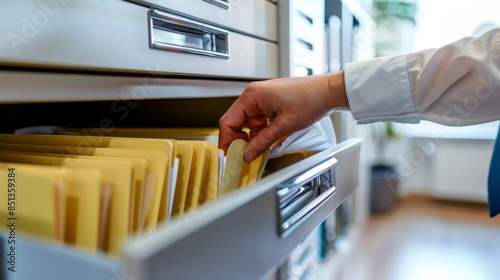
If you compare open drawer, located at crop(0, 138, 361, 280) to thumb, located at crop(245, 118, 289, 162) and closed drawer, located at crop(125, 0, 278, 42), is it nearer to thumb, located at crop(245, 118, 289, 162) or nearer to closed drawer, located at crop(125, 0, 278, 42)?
thumb, located at crop(245, 118, 289, 162)

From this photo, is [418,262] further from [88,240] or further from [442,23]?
[88,240]

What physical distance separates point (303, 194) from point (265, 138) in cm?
10

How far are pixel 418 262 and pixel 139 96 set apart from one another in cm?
183

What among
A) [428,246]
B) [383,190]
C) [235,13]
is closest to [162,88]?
[235,13]

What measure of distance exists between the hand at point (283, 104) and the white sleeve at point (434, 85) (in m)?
0.04

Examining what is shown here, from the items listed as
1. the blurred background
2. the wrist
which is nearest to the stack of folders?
the wrist

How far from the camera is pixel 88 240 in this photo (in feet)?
0.94

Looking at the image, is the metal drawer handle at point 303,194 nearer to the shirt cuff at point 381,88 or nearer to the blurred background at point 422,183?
the shirt cuff at point 381,88

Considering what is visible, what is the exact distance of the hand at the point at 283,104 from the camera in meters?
0.55

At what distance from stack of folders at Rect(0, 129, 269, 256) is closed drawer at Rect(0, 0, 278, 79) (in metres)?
0.09

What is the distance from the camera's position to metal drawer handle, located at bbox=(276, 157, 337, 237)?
37cm

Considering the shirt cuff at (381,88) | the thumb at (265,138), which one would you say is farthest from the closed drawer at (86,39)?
the shirt cuff at (381,88)

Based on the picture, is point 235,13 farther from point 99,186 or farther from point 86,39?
point 99,186

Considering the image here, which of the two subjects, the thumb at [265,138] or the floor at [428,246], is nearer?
the thumb at [265,138]
